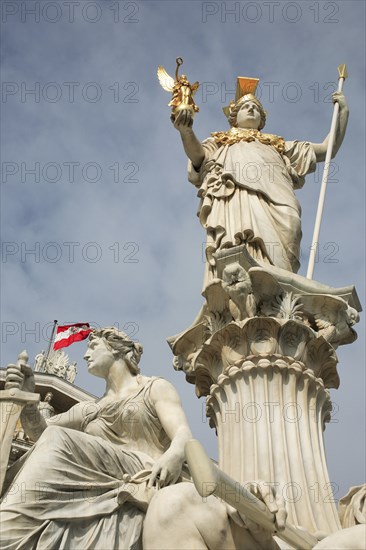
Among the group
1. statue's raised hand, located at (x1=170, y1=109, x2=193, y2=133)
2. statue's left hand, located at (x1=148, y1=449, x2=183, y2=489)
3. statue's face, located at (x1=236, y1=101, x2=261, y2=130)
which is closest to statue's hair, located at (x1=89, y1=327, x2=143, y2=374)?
statue's left hand, located at (x1=148, y1=449, x2=183, y2=489)

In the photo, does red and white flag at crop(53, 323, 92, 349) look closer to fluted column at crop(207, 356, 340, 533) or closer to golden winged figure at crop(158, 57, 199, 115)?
golden winged figure at crop(158, 57, 199, 115)

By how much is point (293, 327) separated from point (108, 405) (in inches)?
95.6

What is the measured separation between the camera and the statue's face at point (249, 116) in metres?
11.6

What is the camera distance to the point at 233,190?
1012 centimetres

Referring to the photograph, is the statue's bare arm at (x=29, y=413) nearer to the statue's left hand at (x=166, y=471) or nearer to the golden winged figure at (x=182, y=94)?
the statue's left hand at (x=166, y=471)

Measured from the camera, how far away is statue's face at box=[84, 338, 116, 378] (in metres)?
7.24

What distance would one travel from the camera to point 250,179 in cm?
1019

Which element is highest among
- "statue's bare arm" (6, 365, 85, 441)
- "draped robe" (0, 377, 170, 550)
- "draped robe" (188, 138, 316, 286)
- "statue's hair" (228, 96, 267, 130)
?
"statue's hair" (228, 96, 267, 130)

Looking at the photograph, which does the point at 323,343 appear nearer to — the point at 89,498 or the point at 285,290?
the point at 285,290

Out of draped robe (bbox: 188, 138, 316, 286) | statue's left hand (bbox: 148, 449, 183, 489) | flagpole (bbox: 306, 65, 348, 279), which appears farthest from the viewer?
flagpole (bbox: 306, 65, 348, 279)

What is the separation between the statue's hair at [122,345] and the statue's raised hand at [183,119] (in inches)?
148

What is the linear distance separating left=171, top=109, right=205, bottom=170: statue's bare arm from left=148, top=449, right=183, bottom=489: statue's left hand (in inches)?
215

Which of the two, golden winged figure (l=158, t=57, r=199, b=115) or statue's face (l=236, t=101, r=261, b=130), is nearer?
golden winged figure (l=158, t=57, r=199, b=115)

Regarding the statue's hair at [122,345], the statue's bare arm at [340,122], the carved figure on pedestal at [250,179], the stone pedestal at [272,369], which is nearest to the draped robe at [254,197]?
the carved figure on pedestal at [250,179]
